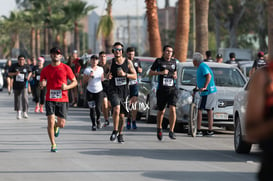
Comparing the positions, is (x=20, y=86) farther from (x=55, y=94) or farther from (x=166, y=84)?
(x=55, y=94)

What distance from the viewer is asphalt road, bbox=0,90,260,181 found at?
1032cm

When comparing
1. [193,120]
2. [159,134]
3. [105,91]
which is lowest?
[159,134]

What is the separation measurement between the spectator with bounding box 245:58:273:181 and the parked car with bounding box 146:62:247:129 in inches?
492

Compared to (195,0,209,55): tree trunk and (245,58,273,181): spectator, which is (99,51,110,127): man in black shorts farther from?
(245,58,273,181): spectator

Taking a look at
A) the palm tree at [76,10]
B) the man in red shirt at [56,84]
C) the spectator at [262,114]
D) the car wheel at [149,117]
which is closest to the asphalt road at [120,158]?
the man in red shirt at [56,84]

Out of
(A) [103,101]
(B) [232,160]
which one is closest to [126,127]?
(A) [103,101]

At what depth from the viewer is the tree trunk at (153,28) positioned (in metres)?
32.8

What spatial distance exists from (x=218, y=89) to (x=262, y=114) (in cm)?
1321

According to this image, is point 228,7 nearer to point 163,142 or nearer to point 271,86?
point 163,142

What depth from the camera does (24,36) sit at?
116 meters

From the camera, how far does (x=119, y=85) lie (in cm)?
1549

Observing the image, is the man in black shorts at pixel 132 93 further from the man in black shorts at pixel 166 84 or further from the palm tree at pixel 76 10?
the palm tree at pixel 76 10

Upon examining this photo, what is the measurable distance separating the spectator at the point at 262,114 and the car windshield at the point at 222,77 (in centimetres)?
1354

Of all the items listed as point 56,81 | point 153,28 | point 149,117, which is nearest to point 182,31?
point 153,28
